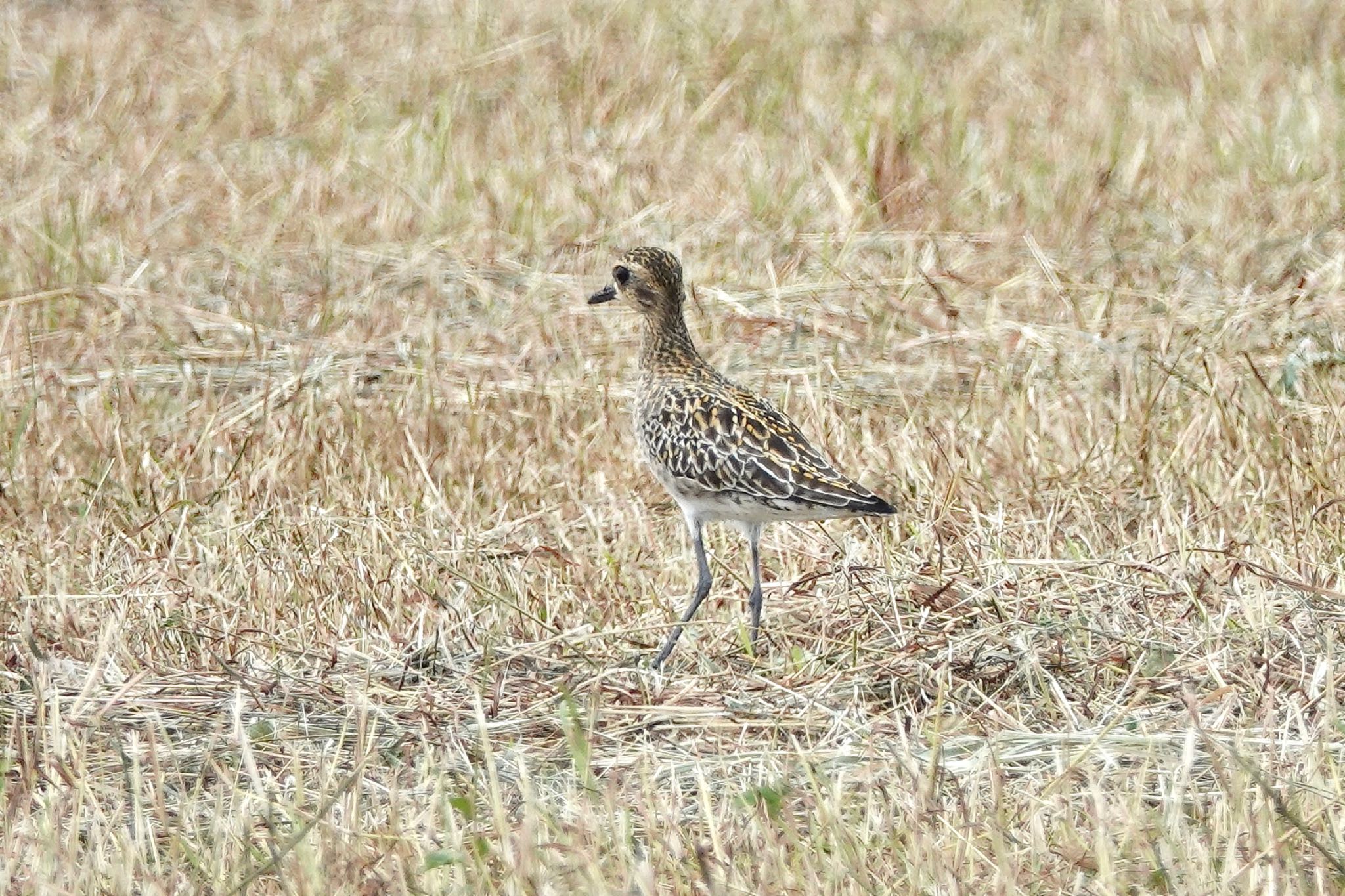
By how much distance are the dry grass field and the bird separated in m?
0.14

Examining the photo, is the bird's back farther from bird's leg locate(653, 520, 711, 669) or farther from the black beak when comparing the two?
the black beak

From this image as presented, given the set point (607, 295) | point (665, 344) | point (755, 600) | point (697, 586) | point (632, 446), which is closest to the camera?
point (755, 600)

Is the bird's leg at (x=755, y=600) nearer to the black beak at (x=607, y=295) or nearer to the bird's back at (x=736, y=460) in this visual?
the bird's back at (x=736, y=460)

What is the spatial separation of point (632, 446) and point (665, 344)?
3.04 feet

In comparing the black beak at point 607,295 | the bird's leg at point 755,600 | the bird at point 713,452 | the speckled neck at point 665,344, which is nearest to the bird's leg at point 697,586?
the bird at point 713,452

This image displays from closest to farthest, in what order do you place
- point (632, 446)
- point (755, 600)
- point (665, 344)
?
point (755, 600) < point (665, 344) < point (632, 446)

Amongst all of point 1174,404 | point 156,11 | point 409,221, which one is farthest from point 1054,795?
point 156,11

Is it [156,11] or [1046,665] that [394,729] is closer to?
[1046,665]

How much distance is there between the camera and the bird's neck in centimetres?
600

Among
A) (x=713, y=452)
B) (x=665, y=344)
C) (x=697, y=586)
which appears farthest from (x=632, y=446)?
(x=713, y=452)

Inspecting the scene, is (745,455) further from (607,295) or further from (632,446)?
(632,446)

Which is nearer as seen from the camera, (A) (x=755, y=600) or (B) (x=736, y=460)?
(A) (x=755, y=600)

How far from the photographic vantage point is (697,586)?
570 centimetres

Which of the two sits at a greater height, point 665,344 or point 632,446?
point 665,344
